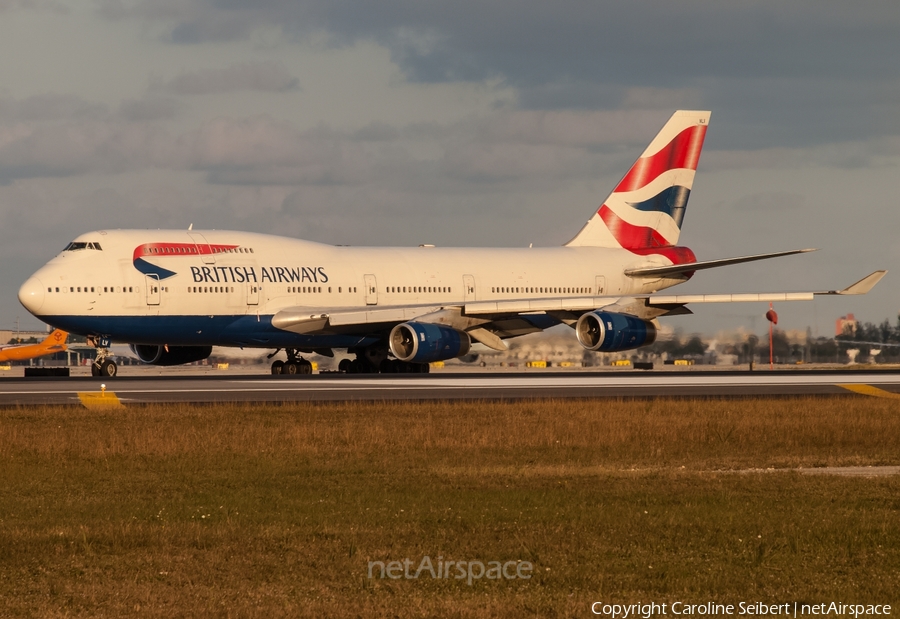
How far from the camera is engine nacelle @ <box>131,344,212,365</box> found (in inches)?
1832

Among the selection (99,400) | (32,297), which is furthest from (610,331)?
(99,400)

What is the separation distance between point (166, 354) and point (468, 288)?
38.9 ft

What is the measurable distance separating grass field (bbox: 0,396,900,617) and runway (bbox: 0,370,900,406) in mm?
7237

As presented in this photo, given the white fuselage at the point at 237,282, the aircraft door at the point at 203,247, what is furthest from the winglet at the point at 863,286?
the aircraft door at the point at 203,247

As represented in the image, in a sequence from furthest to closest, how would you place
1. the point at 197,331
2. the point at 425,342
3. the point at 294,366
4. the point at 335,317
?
1. the point at 294,366
2. the point at 335,317
3. the point at 197,331
4. the point at 425,342

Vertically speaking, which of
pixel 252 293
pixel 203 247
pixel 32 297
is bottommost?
pixel 32 297

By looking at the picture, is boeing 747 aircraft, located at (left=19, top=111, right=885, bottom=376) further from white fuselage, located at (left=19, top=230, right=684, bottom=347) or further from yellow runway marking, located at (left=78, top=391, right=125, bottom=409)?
yellow runway marking, located at (left=78, top=391, right=125, bottom=409)

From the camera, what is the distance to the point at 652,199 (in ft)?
179

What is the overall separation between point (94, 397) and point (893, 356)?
45550 millimetres

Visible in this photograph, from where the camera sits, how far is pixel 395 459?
56.2 ft

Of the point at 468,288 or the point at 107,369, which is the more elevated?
the point at 468,288

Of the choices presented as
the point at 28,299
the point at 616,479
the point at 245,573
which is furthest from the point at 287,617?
the point at 28,299

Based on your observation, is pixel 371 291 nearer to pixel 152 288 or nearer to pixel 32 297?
pixel 152 288

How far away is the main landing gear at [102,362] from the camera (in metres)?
42.4
